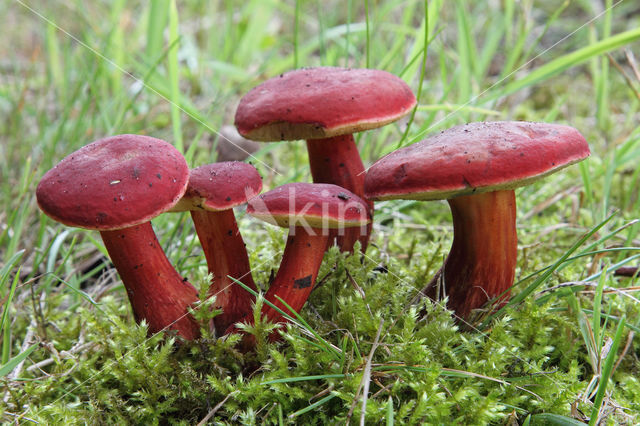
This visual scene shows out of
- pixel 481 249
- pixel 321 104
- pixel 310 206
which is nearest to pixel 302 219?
pixel 310 206

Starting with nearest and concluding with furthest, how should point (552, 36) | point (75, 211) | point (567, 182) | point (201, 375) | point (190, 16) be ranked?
point (75, 211) < point (201, 375) < point (567, 182) < point (552, 36) < point (190, 16)

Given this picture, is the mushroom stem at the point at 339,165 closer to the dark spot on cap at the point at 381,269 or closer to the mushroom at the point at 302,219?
the dark spot on cap at the point at 381,269

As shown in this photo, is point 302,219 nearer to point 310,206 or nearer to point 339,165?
point 310,206

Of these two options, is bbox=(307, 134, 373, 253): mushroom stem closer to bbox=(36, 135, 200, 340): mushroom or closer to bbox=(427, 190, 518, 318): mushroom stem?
bbox=(427, 190, 518, 318): mushroom stem

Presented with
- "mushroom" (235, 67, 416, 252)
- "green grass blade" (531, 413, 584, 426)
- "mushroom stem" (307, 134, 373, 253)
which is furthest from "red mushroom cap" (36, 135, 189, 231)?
"green grass blade" (531, 413, 584, 426)

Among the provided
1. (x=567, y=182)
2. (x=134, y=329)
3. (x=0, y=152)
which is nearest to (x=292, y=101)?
(x=134, y=329)

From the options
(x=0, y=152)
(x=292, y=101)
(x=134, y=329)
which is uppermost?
(x=292, y=101)

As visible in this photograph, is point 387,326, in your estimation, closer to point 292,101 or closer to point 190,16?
point 292,101
